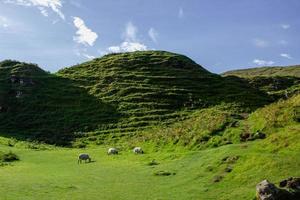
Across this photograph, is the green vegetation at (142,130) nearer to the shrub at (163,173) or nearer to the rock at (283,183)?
the shrub at (163,173)

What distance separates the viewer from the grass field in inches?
1545

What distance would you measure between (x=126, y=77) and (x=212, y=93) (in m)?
25.2

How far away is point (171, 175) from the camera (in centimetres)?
4694

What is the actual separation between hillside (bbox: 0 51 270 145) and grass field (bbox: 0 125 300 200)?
119 ft

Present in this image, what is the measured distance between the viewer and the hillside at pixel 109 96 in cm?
9862

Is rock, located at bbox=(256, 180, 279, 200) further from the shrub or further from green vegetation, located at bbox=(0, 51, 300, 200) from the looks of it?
the shrub

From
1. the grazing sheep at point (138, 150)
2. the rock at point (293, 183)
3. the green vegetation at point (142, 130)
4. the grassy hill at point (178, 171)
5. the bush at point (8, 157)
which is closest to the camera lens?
the rock at point (293, 183)

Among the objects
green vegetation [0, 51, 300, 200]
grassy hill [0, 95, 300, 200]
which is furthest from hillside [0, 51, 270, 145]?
grassy hill [0, 95, 300, 200]

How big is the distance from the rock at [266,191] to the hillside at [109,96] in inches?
2277

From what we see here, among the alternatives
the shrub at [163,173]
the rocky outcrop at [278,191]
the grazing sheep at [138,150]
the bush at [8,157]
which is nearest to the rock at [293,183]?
the rocky outcrop at [278,191]

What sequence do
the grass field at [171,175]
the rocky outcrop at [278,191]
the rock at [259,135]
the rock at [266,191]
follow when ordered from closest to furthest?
the rock at [266,191] < the rocky outcrop at [278,191] < the grass field at [171,175] < the rock at [259,135]

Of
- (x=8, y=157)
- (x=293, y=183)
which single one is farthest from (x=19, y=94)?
(x=293, y=183)

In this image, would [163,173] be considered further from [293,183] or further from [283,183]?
[293,183]

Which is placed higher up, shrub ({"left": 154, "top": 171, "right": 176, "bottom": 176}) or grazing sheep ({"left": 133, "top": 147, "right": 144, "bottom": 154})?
grazing sheep ({"left": 133, "top": 147, "right": 144, "bottom": 154})
